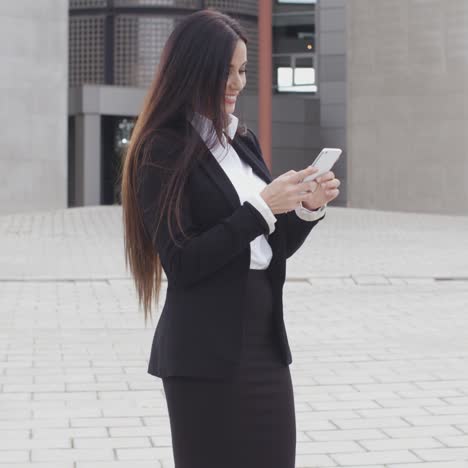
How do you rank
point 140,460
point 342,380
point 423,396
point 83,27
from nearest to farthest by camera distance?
1. point 140,460
2. point 423,396
3. point 342,380
4. point 83,27

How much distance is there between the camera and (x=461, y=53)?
29.3 meters

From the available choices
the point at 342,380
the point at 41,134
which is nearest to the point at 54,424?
the point at 342,380

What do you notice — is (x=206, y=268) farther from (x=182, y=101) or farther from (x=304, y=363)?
(x=304, y=363)

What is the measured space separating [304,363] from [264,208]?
209 inches

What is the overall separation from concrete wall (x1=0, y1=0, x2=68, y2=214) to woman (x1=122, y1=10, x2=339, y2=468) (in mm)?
23928

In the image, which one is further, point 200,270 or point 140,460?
point 140,460

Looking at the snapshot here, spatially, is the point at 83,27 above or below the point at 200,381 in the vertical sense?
above

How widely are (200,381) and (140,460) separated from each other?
100 inches

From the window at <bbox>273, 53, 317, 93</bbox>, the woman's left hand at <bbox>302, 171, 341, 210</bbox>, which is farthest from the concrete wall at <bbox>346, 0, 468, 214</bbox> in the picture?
the woman's left hand at <bbox>302, 171, 341, 210</bbox>

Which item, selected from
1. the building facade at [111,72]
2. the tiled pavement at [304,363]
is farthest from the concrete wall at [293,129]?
the tiled pavement at [304,363]

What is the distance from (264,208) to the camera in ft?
8.68

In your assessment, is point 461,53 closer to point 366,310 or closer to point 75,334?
point 366,310

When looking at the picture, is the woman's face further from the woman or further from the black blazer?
the black blazer

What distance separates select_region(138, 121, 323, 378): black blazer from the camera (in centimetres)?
263
